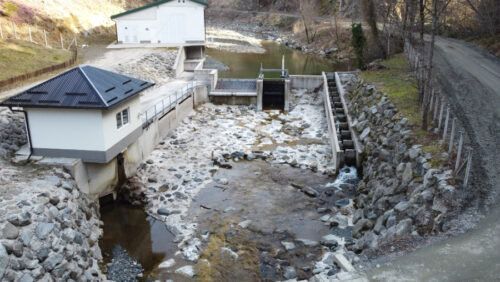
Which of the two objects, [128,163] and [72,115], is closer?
[72,115]

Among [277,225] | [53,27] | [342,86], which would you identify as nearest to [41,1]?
[53,27]

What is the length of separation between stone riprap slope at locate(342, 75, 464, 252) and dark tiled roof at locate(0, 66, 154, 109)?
32.2ft

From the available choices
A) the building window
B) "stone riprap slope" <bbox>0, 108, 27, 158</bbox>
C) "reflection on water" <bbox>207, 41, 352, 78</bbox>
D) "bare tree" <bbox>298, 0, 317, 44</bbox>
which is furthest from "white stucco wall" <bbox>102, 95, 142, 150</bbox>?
"bare tree" <bbox>298, 0, 317, 44</bbox>

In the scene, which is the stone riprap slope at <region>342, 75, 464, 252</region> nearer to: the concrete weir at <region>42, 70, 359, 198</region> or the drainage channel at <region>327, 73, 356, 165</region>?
the drainage channel at <region>327, 73, 356, 165</region>

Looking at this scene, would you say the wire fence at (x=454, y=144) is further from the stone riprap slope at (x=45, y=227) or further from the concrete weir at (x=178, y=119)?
the stone riprap slope at (x=45, y=227)

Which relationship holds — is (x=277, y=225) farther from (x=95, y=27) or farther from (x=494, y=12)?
(x=95, y=27)

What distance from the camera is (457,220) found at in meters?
10.4

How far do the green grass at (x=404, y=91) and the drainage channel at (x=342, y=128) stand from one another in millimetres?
2376

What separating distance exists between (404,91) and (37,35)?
1267 inches

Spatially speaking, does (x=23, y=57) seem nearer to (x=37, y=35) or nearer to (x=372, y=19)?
(x=37, y=35)

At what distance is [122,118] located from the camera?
54.2 ft

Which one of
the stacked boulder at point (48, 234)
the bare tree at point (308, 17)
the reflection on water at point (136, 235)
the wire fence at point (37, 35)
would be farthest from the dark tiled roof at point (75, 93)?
the bare tree at point (308, 17)

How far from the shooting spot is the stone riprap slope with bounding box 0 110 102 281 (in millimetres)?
10289

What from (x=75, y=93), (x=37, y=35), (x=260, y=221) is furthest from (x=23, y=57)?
(x=260, y=221)
